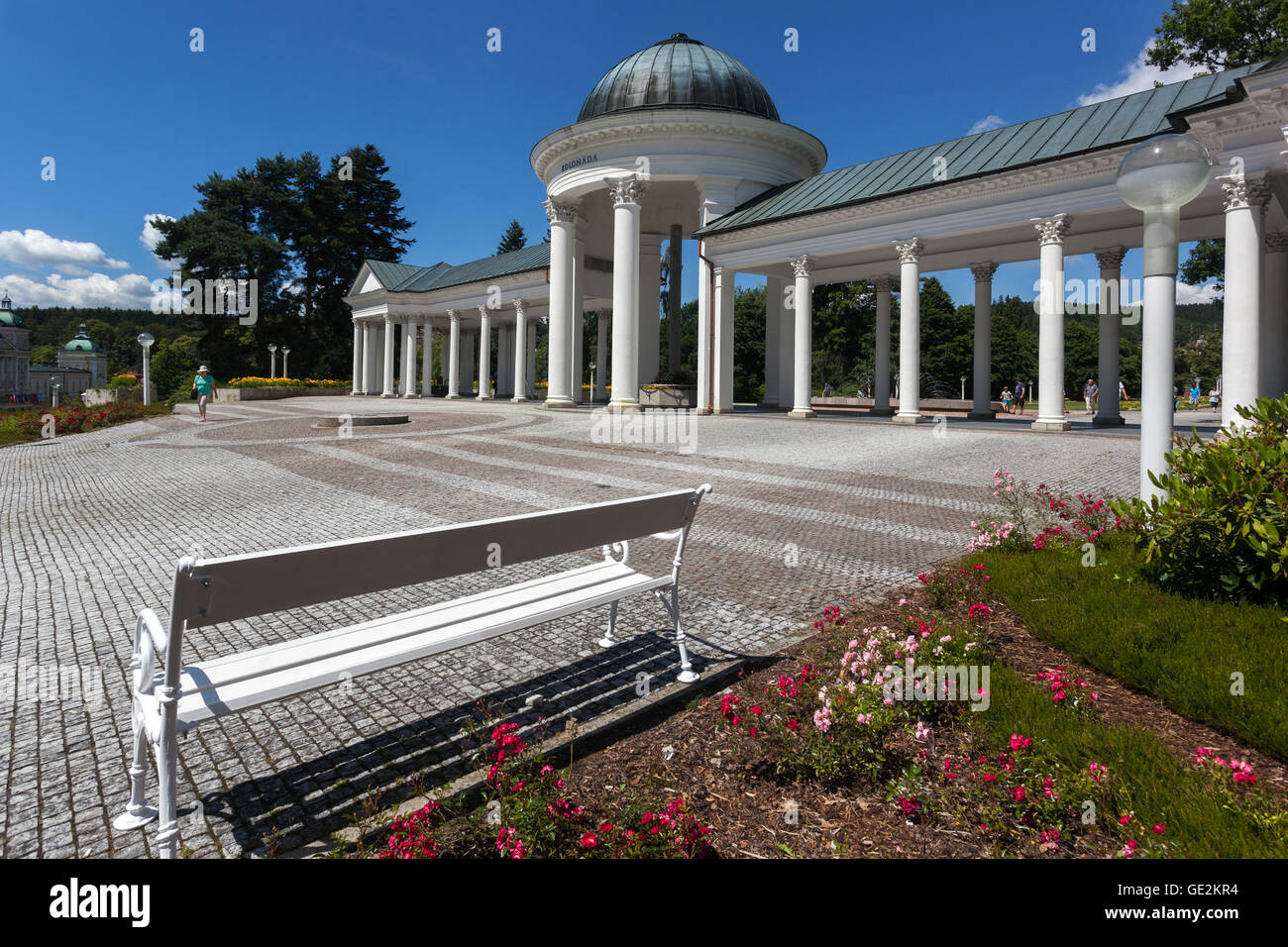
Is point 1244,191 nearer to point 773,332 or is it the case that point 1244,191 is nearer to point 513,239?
point 773,332

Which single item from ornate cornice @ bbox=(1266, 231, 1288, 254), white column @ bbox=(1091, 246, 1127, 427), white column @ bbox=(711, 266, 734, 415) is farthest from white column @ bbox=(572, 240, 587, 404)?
ornate cornice @ bbox=(1266, 231, 1288, 254)

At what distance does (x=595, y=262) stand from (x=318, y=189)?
124 ft

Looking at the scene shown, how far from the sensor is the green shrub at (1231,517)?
4.28m

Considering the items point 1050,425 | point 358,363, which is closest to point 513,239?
point 358,363

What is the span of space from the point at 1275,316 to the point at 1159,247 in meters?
18.6

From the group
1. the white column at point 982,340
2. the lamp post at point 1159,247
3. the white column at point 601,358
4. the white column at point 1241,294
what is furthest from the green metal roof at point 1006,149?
the white column at point 601,358

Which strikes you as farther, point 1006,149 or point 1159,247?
point 1006,149

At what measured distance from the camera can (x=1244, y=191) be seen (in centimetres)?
1496

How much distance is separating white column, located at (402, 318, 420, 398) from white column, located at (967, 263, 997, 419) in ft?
115

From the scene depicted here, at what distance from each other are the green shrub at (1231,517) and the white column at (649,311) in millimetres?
29888

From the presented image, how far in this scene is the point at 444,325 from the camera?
53344 mm

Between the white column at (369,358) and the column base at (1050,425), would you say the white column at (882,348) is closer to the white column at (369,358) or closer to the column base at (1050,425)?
the column base at (1050,425)
